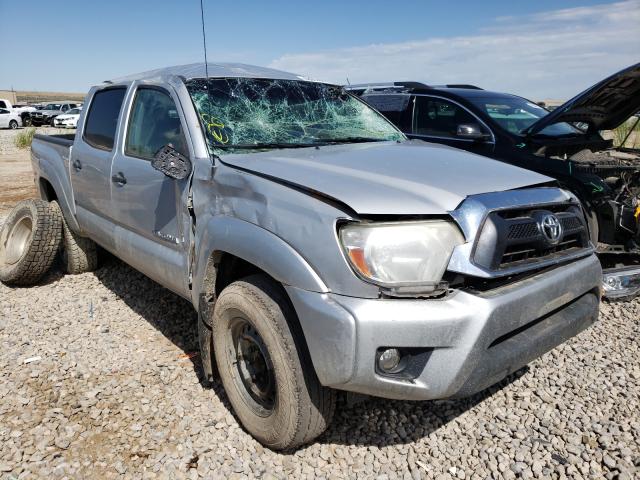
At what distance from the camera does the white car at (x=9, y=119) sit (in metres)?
31.9

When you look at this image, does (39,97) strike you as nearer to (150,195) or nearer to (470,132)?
(470,132)

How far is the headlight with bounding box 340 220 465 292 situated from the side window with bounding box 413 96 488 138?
4106 mm

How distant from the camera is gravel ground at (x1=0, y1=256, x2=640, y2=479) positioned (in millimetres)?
2611

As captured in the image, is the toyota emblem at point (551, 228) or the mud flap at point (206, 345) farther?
Result: the mud flap at point (206, 345)

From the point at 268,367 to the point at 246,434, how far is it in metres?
0.52

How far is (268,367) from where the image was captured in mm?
2576

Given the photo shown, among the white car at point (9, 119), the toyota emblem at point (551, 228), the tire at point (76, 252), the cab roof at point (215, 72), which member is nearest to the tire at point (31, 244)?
the tire at point (76, 252)

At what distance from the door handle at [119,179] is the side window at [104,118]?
292 mm

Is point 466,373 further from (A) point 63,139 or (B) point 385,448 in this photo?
(A) point 63,139

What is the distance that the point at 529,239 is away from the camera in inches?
94.4

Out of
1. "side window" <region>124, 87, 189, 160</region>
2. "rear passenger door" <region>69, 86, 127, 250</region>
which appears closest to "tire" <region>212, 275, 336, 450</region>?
"side window" <region>124, 87, 189, 160</region>

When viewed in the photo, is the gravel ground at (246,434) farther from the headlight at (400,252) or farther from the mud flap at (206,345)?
the headlight at (400,252)

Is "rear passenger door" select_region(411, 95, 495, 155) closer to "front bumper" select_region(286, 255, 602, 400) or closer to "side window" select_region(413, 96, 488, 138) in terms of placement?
"side window" select_region(413, 96, 488, 138)

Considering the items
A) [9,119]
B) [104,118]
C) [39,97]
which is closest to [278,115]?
[104,118]
